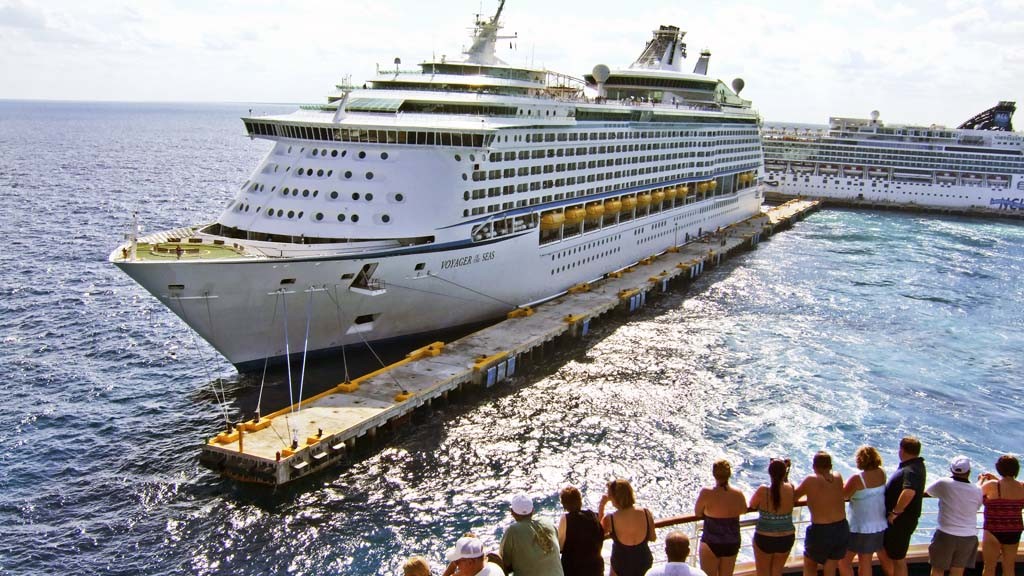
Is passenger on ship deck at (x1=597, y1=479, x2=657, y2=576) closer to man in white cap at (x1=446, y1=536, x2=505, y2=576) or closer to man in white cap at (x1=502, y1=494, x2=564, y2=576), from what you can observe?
man in white cap at (x1=502, y1=494, x2=564, y2=576)

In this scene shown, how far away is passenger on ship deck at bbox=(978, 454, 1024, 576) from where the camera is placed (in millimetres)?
9188

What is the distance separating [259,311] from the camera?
83.0ft

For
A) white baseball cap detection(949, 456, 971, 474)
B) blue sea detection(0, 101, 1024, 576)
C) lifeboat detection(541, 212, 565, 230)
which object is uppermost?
lifeboat detection(541, 212, 565, 230)

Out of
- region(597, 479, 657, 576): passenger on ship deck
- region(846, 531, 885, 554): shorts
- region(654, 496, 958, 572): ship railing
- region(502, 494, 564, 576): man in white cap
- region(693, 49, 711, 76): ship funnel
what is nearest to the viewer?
region(502, 494, 564, 576): man in white cap

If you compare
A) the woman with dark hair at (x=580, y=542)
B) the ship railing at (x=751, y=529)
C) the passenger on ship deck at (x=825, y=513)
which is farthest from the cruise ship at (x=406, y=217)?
the passenger on ship deck at (x=825, y=513)

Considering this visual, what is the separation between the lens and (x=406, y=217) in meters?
28.0

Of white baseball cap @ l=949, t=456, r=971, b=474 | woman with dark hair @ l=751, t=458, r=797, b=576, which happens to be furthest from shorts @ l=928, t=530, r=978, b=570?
woman with dark hair @ l=751, t=458, r=797, b=576

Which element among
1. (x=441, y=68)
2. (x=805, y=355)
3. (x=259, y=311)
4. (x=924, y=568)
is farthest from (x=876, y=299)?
(x=924, y=568)

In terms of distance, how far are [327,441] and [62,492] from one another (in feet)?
21.8

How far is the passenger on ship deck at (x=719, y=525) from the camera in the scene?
8.94m

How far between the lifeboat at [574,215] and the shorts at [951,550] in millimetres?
28103

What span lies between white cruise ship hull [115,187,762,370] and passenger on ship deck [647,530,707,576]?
19.4m

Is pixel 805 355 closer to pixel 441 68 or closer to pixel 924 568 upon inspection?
pixel 441 68

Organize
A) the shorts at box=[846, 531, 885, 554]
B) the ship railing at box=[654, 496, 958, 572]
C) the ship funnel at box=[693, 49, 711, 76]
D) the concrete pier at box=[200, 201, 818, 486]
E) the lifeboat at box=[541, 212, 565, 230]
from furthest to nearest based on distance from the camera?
the ship funnel at box=[693, 49, 711, 76] < the lifeboat at box=[541, 212, 565, 230] < the concrete pier at box=[200, 201, 818, 486] < the ship railing at box=[654, 496, 958, 572] < the shorts at box=[846, 531, 885, 554]
